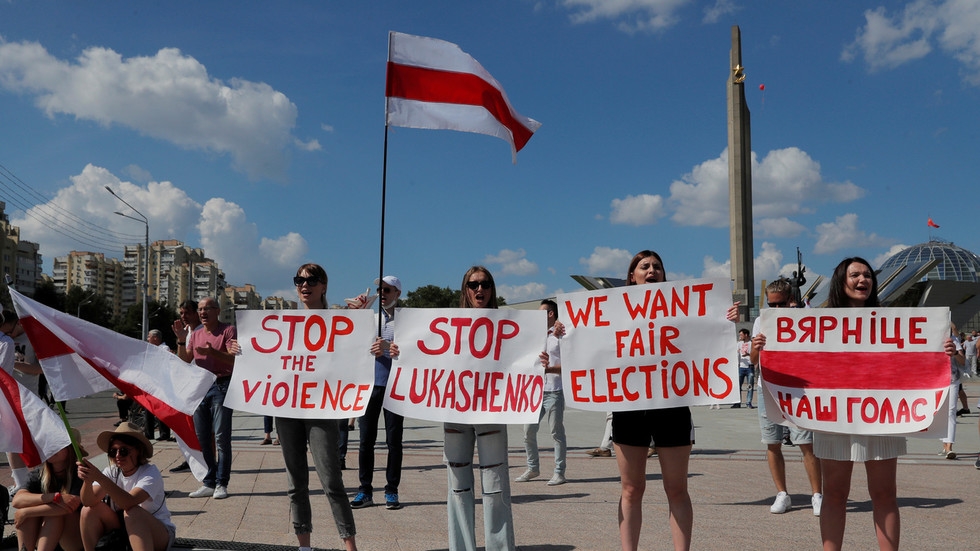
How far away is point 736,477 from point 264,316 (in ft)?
18.5

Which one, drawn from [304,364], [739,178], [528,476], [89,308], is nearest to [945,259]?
[739,178]

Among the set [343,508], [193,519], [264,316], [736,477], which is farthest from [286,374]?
[736,477]

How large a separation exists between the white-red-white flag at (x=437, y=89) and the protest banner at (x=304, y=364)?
1.61 metres

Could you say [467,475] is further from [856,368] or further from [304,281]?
[856,368]

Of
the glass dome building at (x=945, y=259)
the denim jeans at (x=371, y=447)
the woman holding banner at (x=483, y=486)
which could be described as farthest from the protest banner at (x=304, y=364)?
the glass dome building at (x=945, y=259)

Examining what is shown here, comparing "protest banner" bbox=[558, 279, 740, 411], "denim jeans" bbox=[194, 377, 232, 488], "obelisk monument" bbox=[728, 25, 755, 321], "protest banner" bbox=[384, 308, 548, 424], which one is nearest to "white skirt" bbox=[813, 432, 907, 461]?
"protest banner" bbox=[558, 279, 740, 411]

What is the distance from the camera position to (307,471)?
5.06m

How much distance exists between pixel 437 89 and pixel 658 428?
10.0 ft

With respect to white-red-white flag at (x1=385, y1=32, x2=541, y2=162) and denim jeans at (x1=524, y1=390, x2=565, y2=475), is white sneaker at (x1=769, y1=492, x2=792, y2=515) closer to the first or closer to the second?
denim jeans at (x1=524, y1=390, x2=565, y2=475)

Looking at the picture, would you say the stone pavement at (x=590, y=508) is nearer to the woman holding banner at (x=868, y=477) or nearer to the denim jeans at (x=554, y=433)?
the denim jeans at (x=554, y=433)

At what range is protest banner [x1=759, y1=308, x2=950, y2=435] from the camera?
4516mm

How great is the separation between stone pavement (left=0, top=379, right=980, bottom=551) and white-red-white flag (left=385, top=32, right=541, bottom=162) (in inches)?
123

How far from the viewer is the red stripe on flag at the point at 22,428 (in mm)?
4539

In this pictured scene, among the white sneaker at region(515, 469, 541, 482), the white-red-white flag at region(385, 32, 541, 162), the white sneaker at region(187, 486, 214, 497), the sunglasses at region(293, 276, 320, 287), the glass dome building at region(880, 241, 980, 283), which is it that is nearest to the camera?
the sunglasses at region(293, 276, 320, 287)
